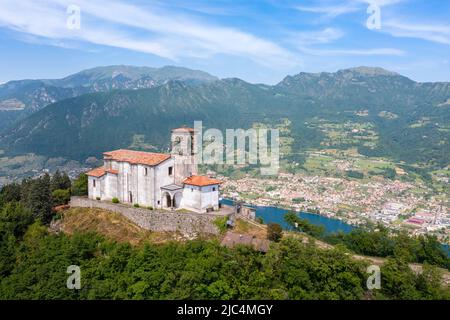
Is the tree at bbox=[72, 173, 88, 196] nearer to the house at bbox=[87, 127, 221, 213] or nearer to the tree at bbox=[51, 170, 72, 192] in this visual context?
the tree at bbox=[51, 170, 72, 192]

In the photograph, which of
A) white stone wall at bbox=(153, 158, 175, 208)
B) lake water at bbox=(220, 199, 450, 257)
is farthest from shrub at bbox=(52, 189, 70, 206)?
lake water at bbox=(220, 199, 450, 257)

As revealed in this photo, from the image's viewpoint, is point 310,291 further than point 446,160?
No

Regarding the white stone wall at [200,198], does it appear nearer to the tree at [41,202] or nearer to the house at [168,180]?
the house at [168,180]

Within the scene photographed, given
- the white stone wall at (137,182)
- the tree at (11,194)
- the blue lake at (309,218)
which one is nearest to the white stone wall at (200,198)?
the white stone wall at (137,182)

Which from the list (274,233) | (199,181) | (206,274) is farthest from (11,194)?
(274,233)

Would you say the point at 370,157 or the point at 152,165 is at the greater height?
the point at 152,165
